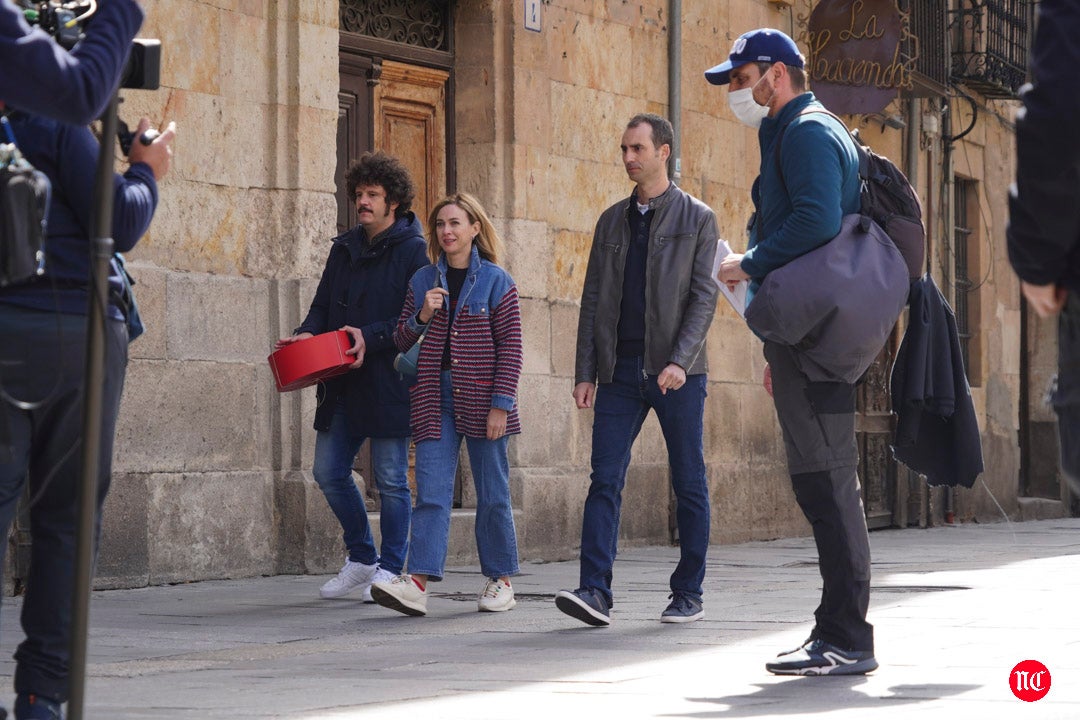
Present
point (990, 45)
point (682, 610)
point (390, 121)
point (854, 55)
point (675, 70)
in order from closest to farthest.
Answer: point (682, 610), point (390, 121), point (675, 70), point (854, 55), point (990, 45)

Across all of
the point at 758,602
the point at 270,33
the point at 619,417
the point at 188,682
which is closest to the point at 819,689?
the point at 188,682

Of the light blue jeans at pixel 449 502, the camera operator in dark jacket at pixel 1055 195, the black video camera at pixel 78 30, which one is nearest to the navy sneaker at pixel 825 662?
the camera operator in dark jacket at pixel 1055 195

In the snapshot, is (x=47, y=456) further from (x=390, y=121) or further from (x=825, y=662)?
(x=390, y=121)

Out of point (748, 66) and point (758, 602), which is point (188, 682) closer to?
point (748, 66)

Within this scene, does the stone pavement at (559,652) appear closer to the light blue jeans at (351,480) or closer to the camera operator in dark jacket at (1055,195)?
the light blue jeans at (351,480)

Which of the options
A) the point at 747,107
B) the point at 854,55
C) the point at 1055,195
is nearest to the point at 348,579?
the point at 747,107

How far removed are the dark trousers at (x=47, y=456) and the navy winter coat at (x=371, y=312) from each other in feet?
12.8

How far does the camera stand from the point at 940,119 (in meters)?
18.3

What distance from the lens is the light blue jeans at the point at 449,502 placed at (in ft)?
26.1

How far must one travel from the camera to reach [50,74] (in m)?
4.04

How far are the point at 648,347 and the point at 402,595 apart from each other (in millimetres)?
1365

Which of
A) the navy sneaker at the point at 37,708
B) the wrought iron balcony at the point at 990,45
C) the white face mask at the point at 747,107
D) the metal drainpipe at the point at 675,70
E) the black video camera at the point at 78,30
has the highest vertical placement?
the wrought iron balcony at the point at 990,45

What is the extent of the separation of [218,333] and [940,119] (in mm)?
10280

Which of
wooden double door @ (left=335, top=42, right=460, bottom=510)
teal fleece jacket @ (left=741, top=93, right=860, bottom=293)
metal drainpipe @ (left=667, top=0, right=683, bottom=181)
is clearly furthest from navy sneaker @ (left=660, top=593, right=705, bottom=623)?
metal drainpipe @ (left=667, top=0, right=683, bottom=181)
